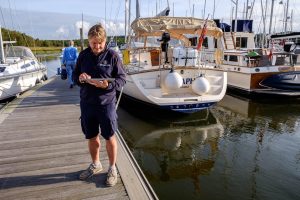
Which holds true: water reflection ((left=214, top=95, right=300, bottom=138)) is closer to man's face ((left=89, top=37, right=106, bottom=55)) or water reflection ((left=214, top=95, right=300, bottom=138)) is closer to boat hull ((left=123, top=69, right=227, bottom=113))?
boat hull ((left=123, top=69, right=227, bottom=113))

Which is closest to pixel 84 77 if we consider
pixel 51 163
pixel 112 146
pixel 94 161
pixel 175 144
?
pixel 112 146

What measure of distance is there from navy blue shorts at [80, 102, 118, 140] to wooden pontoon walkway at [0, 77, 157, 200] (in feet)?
2.24

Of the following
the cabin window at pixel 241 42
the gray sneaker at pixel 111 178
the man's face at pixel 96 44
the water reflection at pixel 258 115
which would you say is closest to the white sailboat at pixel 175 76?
the water reflection at pixel 258 115

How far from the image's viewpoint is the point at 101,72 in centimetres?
319

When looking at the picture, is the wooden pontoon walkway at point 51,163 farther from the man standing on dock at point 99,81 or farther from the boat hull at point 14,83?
the boat hull at point 14,83

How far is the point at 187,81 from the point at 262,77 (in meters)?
4.87

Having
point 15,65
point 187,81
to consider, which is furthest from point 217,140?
point 15,65

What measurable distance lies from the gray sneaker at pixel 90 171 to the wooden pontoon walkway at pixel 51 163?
0.24 ft

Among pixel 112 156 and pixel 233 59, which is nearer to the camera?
pixel 112 156

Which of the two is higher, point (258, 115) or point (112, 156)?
point (112, 156)

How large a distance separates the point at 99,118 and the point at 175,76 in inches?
205

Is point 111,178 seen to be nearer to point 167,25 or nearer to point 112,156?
point 112,156

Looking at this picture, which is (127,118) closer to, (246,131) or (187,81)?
(187,81)

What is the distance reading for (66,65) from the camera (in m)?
10.7
